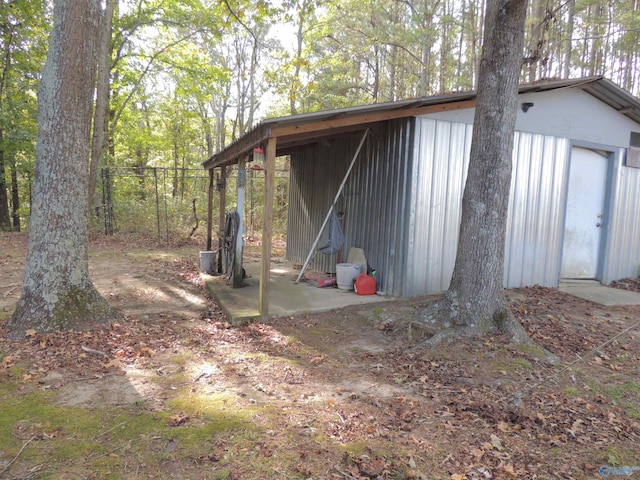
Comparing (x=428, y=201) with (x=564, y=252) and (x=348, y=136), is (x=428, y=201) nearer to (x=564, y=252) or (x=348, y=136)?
(x=348, y=136)

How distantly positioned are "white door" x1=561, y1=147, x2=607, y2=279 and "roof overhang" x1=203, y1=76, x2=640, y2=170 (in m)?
0.95

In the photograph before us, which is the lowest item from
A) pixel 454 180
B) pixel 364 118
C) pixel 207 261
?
pixel 207 261

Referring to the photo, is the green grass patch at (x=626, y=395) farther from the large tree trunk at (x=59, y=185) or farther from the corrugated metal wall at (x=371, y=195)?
the large tree trunk at (x=59, y=185)

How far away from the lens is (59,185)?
3.95 metres

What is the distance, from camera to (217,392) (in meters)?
3.07

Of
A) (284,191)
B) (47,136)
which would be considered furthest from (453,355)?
(284,191)

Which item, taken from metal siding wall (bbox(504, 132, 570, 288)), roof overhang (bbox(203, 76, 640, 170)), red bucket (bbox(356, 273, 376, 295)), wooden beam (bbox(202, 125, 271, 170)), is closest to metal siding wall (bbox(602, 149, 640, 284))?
roof overhang (bbox(203, 76, 640, 170))

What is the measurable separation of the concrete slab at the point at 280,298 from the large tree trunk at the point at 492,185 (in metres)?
1.73

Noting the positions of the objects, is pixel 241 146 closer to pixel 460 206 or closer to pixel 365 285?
pixel 365 285

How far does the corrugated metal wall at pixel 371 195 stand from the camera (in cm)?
586

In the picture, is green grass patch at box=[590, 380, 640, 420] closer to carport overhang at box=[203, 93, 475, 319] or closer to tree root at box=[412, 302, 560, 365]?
tree root at box=[412, 302, 560, 365]

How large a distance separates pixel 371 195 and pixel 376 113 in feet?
4.94

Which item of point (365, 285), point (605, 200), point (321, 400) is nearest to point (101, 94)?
point (365, 285)

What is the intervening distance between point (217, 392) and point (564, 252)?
673cm
